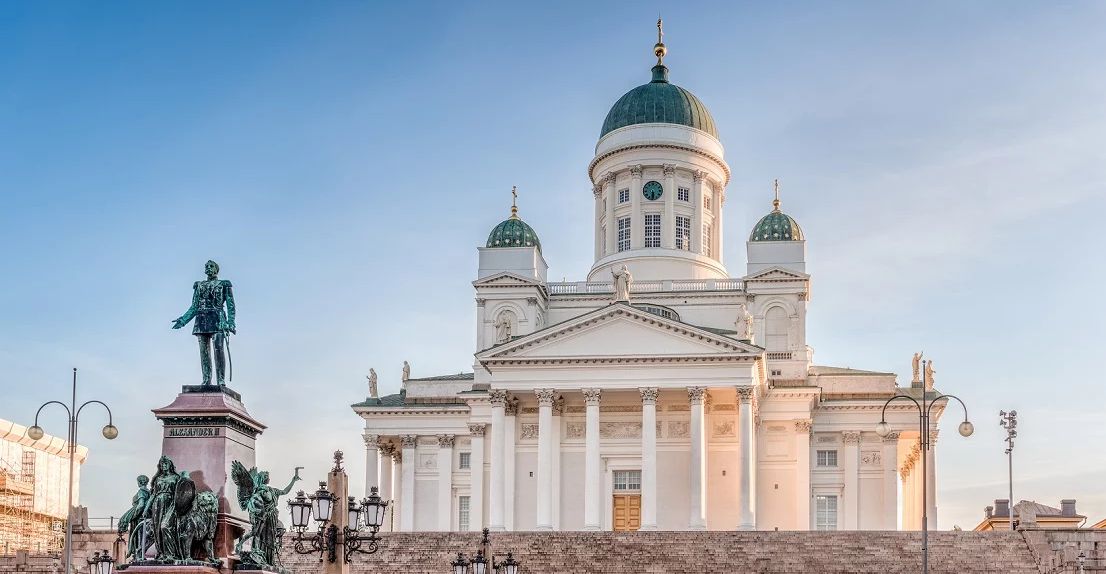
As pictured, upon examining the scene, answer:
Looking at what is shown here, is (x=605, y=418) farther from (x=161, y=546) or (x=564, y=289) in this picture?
(x=161, y=546)

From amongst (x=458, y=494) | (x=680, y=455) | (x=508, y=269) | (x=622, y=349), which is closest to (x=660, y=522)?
(x=680, y=455)

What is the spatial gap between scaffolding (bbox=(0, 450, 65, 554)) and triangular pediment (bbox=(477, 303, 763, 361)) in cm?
2339

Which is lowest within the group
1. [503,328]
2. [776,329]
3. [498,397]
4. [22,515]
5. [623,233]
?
[22,515]

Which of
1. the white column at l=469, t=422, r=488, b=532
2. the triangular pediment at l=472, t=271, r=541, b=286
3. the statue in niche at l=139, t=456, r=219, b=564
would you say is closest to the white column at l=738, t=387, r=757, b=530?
the white column at l=469, t=422, r=488, b=532

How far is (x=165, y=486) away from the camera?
49.4ft

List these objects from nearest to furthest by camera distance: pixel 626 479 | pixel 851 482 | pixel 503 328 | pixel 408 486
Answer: pixel 626 479, pixel 851 482, pixel 503 328, pixel 408 486

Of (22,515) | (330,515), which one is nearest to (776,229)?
(22,515)

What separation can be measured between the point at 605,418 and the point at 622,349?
422 cm

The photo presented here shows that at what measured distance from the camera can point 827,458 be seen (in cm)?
6756

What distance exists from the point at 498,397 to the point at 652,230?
55.8 feet

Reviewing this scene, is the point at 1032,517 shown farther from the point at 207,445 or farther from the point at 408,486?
the point at 207,445

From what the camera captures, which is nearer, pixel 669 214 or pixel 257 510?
pixel 257 510

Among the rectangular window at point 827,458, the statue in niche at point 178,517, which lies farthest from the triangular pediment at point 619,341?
the statue in niche at point 178,517

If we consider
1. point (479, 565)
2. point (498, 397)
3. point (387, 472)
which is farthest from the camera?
point (387, 472)
